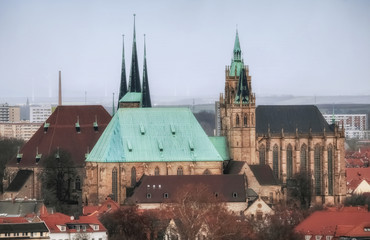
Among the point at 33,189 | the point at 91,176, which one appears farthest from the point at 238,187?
the point at 33,189

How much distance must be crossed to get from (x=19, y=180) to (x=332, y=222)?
4048cm

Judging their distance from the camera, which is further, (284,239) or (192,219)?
(192,219)

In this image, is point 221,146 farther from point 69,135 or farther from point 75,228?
point 75,228

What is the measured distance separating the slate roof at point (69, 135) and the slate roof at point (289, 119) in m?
15.4

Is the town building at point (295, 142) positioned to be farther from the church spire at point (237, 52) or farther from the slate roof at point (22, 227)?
the slate roof at point (22, 227)

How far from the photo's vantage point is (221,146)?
134750mm

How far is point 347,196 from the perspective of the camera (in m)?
142

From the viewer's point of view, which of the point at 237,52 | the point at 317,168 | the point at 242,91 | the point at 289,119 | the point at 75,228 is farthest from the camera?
the point at 237,52

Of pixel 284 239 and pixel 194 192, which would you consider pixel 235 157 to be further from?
pixel 284 239

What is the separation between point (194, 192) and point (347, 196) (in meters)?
30.9

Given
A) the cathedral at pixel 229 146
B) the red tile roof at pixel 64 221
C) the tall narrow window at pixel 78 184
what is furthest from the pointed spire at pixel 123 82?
the red tile roof at pixel 64 221

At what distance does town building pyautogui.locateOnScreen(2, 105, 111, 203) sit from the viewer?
133500 millimetres

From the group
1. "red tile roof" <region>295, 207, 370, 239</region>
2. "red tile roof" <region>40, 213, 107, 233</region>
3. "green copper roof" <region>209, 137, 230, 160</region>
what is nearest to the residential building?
"red tile roof" <region>40, 213, 107, 233</region>

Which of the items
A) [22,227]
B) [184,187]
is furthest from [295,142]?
[22,227]
